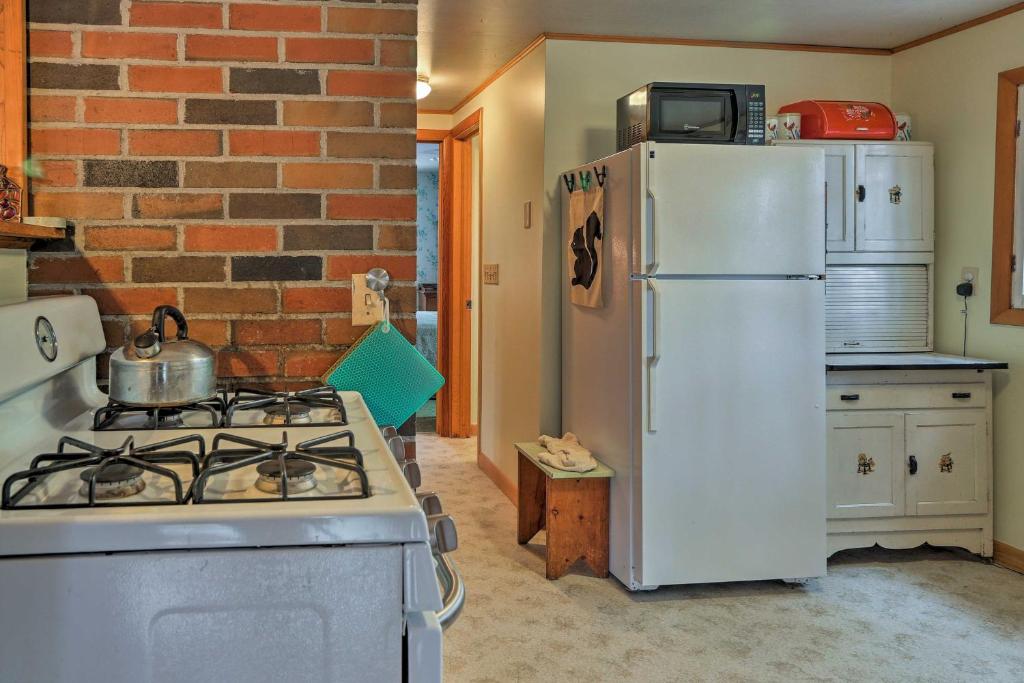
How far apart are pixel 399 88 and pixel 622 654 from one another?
1.81 m

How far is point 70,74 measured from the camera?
6.35ft

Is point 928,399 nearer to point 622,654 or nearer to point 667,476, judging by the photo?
point 667,476

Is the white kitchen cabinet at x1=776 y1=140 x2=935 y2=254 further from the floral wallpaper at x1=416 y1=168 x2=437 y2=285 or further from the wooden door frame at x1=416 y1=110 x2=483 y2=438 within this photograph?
the floral wallpaper at x1=416 y1=168 x2=437 y2=285

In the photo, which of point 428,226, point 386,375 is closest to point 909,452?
point 386,375

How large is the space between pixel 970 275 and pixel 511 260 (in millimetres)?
2204

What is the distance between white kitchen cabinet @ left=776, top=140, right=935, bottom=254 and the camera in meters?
4.03

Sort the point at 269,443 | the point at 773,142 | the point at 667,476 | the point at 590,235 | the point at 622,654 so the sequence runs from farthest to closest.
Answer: the point at 773,142, the point at 590,235, the point at 667,476, the point at 622,654, the point at 269,443

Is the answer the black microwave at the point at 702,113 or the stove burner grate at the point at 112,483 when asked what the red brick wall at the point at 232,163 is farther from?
the black microwave at the point at 702,113

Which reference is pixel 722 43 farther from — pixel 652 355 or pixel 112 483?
pixel 112 483

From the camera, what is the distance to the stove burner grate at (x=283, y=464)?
103 cm

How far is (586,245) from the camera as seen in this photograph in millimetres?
3762

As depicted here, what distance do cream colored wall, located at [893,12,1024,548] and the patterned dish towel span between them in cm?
171

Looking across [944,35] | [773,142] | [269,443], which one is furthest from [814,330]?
[269,443]

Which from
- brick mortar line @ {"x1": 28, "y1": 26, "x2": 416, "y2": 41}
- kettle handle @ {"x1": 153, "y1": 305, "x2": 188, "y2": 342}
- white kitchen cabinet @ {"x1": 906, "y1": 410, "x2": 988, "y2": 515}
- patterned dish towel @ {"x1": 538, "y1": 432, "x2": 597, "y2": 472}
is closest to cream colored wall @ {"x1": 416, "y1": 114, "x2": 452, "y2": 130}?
patterned dish towel @ {"x1": 538, "y1": 432, "x2": 597, "y2": 472}
